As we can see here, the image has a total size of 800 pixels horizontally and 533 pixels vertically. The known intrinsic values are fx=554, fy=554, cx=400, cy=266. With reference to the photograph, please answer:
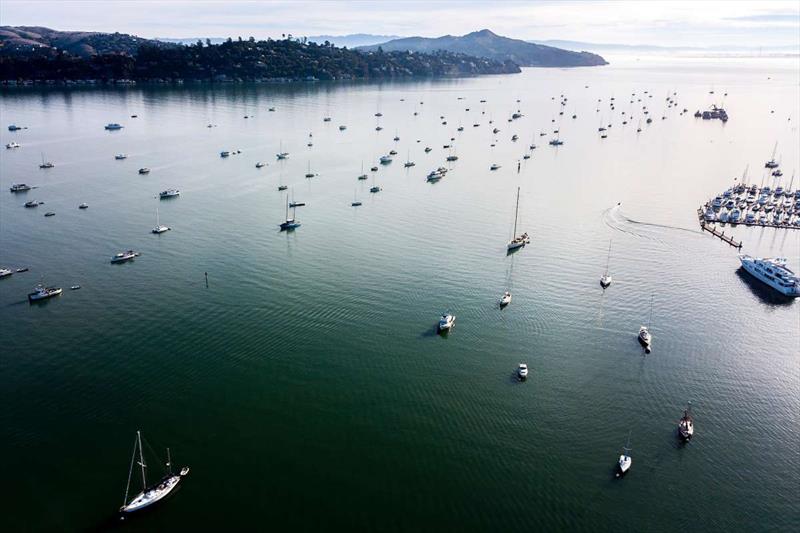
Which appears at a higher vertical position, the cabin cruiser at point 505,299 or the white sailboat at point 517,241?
the white sailboat at point 517,241

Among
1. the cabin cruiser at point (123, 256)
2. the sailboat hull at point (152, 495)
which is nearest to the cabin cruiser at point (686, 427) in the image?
the sailboat hull at point (152, 495)

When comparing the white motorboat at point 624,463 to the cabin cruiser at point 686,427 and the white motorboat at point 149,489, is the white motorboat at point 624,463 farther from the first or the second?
the white motorboat at point 149,489

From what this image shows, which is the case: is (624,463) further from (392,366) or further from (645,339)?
(392,366)

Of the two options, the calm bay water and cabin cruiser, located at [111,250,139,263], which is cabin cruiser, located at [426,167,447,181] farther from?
cabin cruiser, located at [111,250,139,263]

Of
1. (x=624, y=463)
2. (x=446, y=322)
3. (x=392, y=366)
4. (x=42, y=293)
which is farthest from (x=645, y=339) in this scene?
(x=42, y=293)

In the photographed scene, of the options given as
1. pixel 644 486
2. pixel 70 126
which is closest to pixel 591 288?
pixel 644 486

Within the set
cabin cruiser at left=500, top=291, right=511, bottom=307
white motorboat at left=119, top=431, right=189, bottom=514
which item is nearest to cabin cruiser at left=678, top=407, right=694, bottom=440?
cabin cruiser at left=500, top=291, right=511, bottom=307
